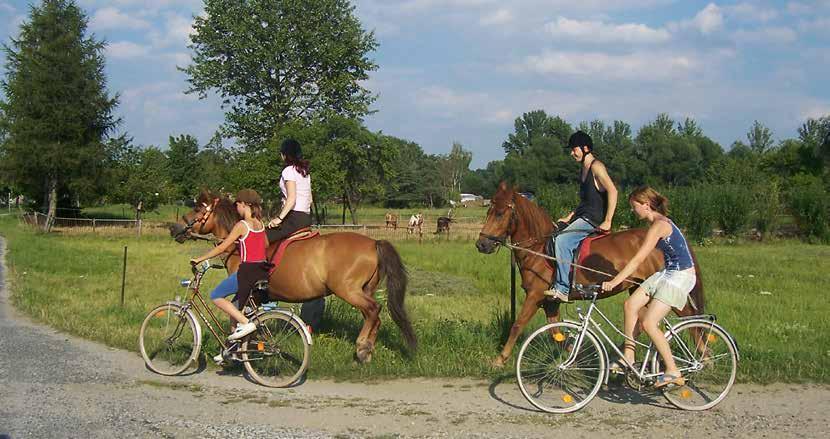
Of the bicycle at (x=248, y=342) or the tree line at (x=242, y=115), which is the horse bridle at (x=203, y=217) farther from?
the tree line at (x=242, y=115)

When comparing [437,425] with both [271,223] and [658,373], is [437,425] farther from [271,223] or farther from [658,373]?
[271,223]

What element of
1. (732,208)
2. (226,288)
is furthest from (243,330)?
(732,208)

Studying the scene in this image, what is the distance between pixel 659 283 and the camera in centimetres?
641

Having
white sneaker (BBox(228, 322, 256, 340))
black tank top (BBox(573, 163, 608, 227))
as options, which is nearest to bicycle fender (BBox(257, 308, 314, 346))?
white sneaker (BBox(228, 322, 256, 340))

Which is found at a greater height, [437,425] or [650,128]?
[650,128]

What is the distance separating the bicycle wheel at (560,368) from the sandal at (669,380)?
0.51 meters

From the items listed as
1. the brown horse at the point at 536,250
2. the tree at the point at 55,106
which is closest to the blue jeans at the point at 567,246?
the brown horse at the point at 536,250

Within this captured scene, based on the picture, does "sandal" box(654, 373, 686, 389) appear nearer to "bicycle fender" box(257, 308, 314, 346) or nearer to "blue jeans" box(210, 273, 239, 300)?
"bicycle fender" box(257, 308, 314, 346)

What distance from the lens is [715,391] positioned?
6422 millimetres

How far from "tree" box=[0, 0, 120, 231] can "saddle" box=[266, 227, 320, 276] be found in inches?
1377

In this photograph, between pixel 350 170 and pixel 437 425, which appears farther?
pixel 350 170

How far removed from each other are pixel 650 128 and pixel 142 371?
264 ft

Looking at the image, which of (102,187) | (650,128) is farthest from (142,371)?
(650,128)

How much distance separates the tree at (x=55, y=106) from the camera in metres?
39.7
